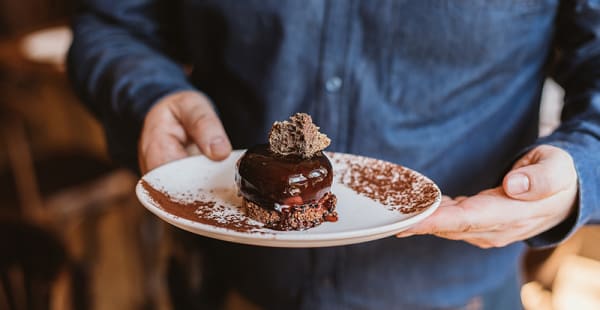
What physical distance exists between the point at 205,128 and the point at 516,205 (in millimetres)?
657

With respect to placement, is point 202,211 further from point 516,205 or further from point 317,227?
point 516,205

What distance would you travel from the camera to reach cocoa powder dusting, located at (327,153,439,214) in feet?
3.64

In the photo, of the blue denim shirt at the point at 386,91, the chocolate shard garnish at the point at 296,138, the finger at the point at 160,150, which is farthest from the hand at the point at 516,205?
the finger at the point at 160,150

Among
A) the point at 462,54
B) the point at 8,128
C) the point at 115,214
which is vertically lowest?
the point at 115,214

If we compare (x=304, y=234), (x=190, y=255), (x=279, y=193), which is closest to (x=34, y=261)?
(x=190, y=255)

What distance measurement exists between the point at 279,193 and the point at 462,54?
58cm

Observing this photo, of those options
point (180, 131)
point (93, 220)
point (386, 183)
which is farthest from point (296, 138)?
point (93, 220)

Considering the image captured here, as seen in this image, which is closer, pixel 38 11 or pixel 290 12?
pixel 290 12

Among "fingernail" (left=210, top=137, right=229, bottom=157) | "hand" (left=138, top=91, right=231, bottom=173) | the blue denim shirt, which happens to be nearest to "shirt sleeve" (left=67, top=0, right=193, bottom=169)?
the blue denim shirt

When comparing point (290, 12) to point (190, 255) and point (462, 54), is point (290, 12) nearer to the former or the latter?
point (462, 54)

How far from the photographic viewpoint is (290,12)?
1.41 metres

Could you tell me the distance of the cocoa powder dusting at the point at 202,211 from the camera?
1.03 metres

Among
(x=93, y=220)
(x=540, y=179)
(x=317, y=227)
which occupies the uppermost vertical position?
(x=540, y=179)

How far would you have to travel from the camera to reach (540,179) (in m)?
1.06
